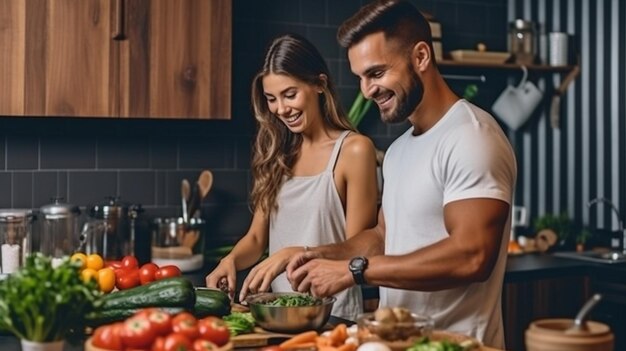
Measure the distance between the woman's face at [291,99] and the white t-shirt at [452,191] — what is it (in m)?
0.56

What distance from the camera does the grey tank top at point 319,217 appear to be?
3.18 metres

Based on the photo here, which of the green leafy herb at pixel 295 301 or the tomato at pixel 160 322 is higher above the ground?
the tomato at pixel 160 322

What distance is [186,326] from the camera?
194cm

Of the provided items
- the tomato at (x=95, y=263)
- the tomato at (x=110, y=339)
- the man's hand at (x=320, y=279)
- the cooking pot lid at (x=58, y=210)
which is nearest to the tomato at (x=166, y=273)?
the tomato at (x=95, y=263)

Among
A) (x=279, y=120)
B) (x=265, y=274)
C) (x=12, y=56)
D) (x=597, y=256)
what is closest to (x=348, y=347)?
(x=265, y=274)

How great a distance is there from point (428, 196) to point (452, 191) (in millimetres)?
137

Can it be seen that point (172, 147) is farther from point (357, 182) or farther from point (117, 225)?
point (357, 182)

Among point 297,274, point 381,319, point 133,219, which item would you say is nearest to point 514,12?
point 133,219

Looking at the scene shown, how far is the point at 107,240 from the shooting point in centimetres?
399

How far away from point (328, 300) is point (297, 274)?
0.34 ft

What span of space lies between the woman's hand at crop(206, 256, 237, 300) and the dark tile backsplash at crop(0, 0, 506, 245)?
1.28 meters

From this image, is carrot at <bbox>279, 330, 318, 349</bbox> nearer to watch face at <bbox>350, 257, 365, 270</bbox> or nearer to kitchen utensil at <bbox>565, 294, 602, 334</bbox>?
watch face at <bbox>350, 257, 365, 270</bbox>

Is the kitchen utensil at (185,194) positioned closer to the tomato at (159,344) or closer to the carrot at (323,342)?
the carrot at (323,342)

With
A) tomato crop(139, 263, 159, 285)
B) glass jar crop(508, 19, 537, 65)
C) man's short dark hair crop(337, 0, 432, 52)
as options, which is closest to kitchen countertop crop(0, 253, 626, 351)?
tomato crop(139, 263, 159, 285)
